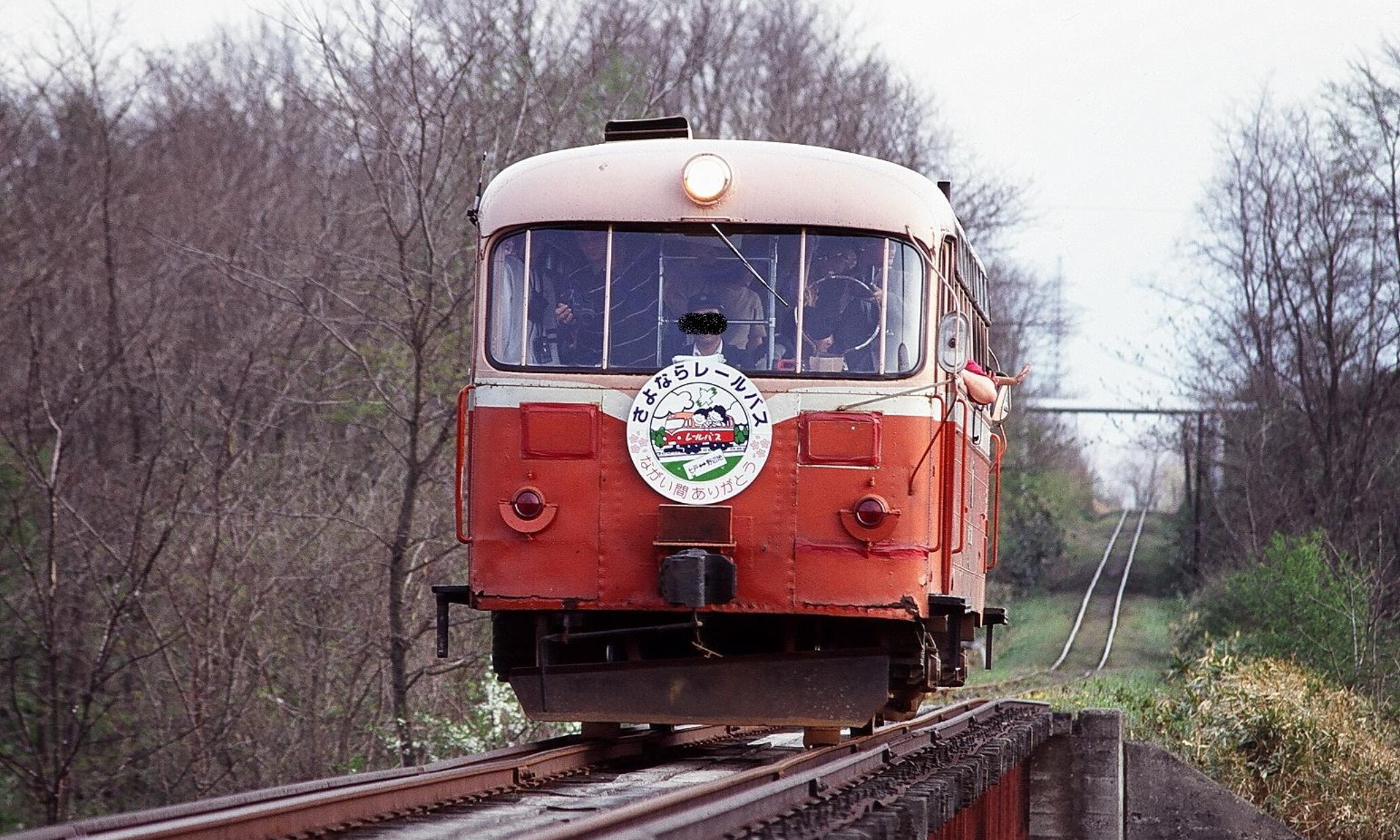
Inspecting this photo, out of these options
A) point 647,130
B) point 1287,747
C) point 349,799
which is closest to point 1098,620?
point 1287,747

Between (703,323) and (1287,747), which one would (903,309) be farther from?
(1287,747)

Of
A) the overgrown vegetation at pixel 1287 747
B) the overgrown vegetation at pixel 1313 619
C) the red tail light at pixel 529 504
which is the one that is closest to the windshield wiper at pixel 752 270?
the red tail light at pixel 529 504

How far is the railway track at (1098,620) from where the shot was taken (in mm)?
29781

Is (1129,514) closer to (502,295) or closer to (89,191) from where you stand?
(89,191)

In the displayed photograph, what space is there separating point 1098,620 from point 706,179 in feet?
95.5

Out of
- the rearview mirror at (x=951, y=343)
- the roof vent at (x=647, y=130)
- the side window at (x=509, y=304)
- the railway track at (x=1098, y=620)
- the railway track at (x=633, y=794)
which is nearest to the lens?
the railway track at (x=633, y=794)

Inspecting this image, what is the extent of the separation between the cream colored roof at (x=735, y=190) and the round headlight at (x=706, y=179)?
38 mm

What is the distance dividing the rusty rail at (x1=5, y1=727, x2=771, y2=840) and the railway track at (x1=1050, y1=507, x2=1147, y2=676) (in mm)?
19109

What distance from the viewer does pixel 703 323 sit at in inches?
348

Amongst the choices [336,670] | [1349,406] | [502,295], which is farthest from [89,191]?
[1349,406]

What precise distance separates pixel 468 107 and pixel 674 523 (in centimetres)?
958

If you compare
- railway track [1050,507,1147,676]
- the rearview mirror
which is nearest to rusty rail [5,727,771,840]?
the rearview mirror

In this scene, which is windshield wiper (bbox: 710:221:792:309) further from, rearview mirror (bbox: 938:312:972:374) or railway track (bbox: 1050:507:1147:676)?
railway track (bbox: 1050:507:1147:676)

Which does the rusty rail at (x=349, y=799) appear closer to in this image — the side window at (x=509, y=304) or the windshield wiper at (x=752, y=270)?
the side window at (x=509, y=304)
